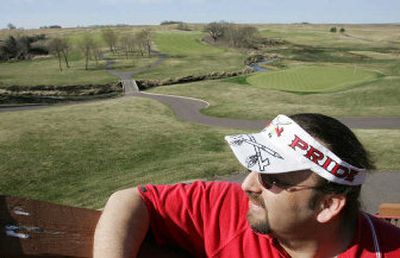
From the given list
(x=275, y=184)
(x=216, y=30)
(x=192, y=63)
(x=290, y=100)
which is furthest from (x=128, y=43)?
(x=275, y=184)

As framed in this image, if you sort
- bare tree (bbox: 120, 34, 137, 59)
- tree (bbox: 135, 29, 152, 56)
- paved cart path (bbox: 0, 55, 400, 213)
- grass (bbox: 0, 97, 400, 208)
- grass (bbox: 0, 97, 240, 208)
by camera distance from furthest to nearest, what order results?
bare tree (bbox: 120, 34, 137, 59) → tree (bbox: 135, 29, 152, 56) → grass (bbox: 0, 97, 240, 208) → grass (bbox: 0, 97, 400, 208) → paved cart path (bbox: 0, 55, 400, 213)

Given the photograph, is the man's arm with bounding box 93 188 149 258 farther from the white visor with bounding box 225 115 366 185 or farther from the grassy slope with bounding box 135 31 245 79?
the grassy slope with bounding box 135 31 245 79

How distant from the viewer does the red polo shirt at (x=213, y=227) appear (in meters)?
2.12

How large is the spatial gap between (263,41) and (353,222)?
494ft

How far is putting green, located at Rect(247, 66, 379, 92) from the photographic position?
50.1 meters

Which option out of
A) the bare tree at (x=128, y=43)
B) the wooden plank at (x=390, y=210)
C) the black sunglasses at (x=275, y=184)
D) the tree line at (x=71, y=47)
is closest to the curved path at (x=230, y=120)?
the wooden plank at (x=390, y=210)

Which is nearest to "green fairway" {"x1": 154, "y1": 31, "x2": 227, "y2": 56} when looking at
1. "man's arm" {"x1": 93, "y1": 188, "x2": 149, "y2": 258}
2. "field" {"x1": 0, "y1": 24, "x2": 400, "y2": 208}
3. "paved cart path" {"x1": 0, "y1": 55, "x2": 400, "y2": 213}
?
"paved cart path" {"x1": 0, "y1": 55, "x2": 400, "y2": 213}

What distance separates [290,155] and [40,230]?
3.56ft

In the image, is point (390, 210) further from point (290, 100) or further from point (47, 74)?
point (47, 74)

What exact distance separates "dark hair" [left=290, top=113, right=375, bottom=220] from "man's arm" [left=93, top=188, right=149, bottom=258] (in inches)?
29.2

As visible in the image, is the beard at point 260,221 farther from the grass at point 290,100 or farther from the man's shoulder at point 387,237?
the grass at point 290,100

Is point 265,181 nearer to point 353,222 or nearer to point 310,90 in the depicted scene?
point 353,222

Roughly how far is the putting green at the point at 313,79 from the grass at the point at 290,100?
3.98m

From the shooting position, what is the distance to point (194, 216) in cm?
219
